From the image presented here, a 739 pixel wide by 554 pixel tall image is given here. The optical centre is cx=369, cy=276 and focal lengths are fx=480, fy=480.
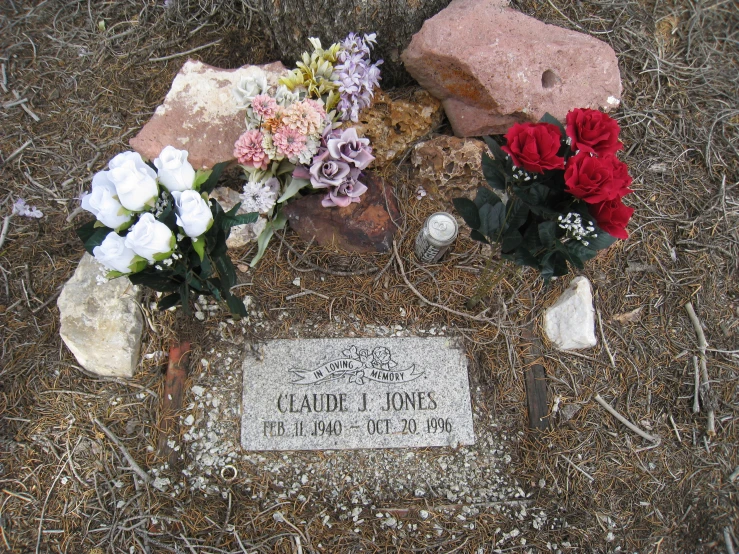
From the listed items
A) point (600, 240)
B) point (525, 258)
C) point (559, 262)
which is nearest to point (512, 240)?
point (525, 258)

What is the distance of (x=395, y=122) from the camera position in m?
2.50

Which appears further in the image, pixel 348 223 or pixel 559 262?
A: pixel 348 223

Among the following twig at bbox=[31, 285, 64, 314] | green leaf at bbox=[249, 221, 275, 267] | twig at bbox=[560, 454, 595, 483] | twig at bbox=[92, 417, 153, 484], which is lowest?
twig at bbox=[560, 454, 595, 483]

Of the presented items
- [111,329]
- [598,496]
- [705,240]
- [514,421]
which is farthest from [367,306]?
[705,240]

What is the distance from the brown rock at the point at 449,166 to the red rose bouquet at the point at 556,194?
0.61m

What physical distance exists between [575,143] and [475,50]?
3.36 ft

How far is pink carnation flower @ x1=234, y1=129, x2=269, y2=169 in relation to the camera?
221 cm

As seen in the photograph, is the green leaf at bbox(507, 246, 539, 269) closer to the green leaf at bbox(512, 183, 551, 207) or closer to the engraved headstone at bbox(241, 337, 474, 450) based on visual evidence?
the green leaf at bbox(512, 183, 551, 207)

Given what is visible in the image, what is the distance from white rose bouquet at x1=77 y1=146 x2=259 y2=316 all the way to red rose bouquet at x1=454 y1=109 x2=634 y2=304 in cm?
96

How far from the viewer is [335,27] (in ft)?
7.97

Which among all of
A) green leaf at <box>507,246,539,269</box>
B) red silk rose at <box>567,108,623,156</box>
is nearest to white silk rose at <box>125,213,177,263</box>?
green leaf at <box>507,246,539,269</box>

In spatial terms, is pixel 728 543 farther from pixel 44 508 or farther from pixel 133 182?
pixel 44 508

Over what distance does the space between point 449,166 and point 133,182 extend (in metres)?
1.56

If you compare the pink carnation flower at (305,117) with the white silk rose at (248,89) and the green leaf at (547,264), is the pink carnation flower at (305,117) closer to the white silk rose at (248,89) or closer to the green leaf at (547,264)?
the white silk rose at (248,89)
